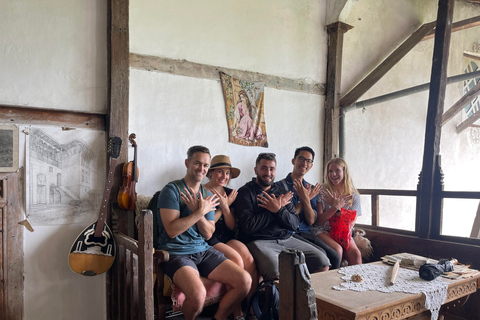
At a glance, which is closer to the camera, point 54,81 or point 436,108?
point 54,81

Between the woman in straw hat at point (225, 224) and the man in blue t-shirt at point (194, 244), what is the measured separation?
0.60ft

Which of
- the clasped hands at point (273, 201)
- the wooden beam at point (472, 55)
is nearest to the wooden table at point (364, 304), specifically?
the clasped hands at point (273, 201)

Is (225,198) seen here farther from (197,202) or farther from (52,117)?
(52,117)

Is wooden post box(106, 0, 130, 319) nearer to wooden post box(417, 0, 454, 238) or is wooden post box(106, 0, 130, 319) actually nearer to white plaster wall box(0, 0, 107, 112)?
white plaster wall box(0, 0, 107, 112)

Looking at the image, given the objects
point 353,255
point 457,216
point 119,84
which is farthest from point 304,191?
point 457,216

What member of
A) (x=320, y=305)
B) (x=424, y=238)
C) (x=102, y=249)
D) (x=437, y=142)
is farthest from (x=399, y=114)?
(x=102, y=249)

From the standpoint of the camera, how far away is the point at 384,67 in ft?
16.2

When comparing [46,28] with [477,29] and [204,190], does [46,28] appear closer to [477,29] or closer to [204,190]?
[204,190]

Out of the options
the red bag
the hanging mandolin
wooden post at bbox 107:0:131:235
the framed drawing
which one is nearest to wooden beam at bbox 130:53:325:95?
wooden post at bbox 107:0:131:235

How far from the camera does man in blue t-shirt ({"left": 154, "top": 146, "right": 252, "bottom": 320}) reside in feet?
8.93

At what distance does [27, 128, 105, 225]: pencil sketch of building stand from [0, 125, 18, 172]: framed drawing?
106 millimetres

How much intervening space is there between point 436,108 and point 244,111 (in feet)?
6.32

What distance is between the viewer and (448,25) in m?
3.65

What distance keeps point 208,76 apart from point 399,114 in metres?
3.27
